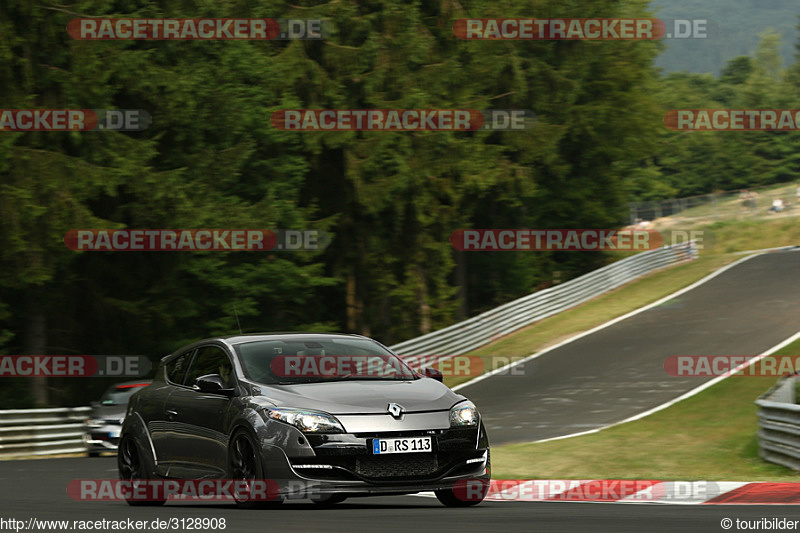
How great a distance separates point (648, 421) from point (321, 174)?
69.6 ft

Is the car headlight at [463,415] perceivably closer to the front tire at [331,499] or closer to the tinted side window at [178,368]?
the front tire at [331,499]

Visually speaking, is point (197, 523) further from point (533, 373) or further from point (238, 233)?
point (238, 233)

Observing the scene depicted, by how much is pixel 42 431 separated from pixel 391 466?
766 inches

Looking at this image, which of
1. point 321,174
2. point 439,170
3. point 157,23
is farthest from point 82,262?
point 439,170

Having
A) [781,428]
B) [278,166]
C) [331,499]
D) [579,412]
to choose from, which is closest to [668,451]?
[781,428]

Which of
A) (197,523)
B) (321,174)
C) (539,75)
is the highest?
(539,75)

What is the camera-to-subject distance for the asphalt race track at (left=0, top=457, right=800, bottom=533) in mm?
8641

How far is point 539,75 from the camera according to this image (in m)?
52.3

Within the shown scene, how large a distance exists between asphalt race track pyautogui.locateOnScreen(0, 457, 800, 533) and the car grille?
12.1 inches

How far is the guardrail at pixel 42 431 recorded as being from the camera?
2692 centimetres

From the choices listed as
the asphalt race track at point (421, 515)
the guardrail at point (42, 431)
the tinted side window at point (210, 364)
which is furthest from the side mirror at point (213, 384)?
the guardrail at point (42, 431)

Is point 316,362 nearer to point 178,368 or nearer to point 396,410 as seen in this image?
point 396,410

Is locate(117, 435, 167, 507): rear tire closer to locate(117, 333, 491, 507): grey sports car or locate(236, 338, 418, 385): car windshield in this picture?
locate(117, 333, 491, 507): grey sports car

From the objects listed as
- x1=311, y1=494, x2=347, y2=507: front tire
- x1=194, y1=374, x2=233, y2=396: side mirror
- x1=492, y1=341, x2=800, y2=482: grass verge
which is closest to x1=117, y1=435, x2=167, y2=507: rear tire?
x1=194, y1=374, x2=233, y2=396: side mirror
